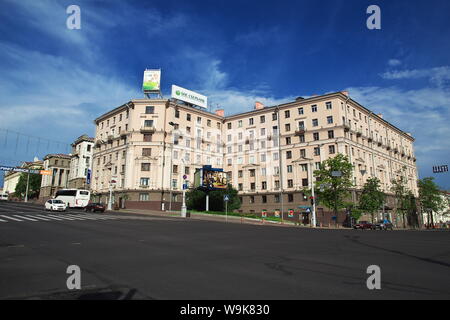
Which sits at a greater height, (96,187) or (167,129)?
(167,129)

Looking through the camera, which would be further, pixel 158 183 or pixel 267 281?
pixel 158 183

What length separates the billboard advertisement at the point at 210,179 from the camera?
157 ft

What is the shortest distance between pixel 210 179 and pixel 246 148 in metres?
17.9

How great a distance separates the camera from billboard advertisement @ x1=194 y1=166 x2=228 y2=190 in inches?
1881

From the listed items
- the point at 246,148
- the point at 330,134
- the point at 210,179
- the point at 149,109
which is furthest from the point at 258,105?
the point at 210,179

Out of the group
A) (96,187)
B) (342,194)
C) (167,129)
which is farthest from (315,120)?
(96,187)

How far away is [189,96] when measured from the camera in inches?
2447

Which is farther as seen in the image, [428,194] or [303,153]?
[428,194]

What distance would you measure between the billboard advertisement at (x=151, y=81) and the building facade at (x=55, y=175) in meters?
57.3

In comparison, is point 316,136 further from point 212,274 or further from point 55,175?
point 55,175

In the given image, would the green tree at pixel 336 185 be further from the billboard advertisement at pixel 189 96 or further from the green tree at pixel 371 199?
the billboard advertisement at pixel 189 96
